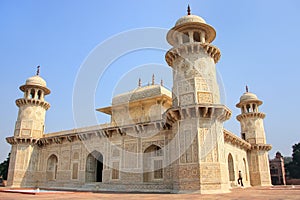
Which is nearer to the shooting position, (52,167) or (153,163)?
(153,163)

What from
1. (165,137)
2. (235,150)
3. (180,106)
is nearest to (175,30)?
(180,106)

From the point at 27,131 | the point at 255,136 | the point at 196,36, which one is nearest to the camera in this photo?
the point at 196,36

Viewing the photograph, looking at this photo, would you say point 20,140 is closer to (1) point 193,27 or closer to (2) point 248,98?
(1) point 193,27

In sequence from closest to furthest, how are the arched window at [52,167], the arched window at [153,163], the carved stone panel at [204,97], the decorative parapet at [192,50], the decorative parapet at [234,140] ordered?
the carved stone panel at [204,97] → the decorative parapet at [192,50] → the arched window at [153,163] → the decorative parapet at [234,140] → the arched window at [52,167]

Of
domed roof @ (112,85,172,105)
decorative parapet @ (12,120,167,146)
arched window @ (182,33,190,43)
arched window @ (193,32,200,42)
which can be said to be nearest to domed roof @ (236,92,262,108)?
domed roof @ (112,85,172,105)

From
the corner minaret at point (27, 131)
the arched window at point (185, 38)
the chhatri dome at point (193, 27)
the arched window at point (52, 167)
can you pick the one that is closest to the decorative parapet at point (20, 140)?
the corner minaret at point (27, 131)

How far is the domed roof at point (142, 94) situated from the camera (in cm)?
2141

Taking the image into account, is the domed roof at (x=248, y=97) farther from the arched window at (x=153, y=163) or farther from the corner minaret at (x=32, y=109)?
the corner minaret at (x=32, y=109)

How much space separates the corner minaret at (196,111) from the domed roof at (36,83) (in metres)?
13.5

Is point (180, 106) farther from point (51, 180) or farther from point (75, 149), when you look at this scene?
point (51, 180)

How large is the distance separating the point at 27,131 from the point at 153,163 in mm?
12467

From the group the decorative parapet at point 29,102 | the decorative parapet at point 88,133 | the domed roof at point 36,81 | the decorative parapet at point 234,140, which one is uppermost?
the domed roof at point 36,81

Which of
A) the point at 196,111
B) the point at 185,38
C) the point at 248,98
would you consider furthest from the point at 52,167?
the point at 248,98

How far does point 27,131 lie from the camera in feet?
76.0
